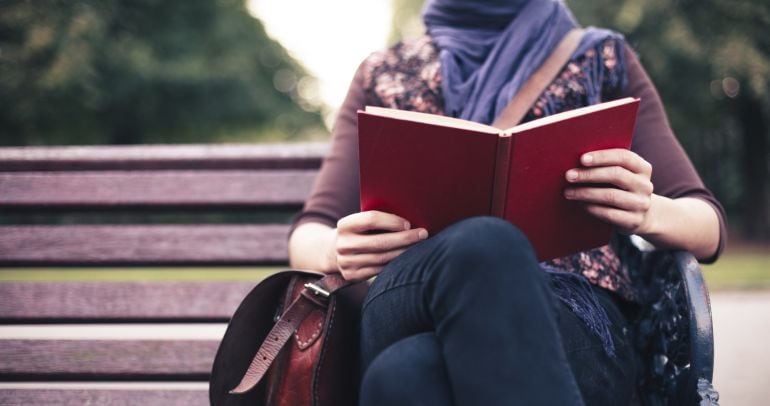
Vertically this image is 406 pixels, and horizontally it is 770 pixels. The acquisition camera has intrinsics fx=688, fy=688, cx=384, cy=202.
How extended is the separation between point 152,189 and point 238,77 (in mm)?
16102

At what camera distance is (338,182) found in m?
2.04

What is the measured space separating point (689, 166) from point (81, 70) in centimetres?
1437

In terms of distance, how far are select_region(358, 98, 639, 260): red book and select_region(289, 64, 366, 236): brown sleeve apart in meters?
0.48

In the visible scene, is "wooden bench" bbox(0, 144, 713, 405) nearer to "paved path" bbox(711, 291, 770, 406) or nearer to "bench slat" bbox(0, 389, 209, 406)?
"bench slat" bbox(0, 389, 209, 406)

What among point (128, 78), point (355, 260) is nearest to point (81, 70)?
point (128, 78)

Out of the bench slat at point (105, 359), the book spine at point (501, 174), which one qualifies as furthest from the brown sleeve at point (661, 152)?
the bench slat at point (105, 359)

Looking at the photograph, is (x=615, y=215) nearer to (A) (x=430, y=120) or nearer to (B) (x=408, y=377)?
(A) (x=430, y=120)

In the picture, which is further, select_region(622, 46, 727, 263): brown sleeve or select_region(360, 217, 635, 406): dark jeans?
select_region(622, 46, 727, 263): brown sleeve

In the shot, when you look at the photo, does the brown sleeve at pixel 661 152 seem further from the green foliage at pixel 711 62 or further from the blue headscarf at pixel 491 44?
the green foliage at pixel 711 62

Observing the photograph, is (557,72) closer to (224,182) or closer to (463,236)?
(463,236)

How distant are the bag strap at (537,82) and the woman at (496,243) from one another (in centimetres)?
3

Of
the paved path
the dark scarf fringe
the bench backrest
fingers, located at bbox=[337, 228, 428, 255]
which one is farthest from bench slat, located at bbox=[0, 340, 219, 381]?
the paved path

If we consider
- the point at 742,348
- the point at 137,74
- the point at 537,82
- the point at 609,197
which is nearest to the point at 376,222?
the point at 609,197

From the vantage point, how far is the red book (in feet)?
4.46
